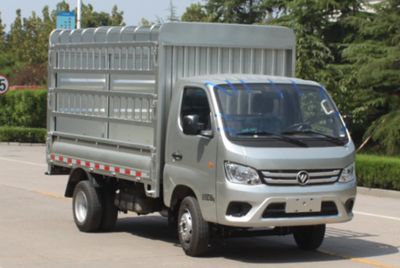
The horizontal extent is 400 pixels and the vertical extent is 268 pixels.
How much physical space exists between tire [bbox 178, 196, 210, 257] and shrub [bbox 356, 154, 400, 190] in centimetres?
1011

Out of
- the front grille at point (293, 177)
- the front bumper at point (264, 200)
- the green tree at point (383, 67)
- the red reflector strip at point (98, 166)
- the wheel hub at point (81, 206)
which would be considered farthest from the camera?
the green tree at point (383, 67)

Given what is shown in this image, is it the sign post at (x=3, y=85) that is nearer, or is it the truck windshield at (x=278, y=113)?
the truck windshield at (x=278, y=113)

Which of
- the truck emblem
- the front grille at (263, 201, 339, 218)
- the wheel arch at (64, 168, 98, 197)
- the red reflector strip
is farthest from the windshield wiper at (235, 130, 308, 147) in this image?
the wheel arch at (64, 168, 98, 197)

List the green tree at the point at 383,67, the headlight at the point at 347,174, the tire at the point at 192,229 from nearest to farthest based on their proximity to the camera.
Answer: the tire at the point at 192,229
the headlight at the point at 347,174
the green tree at the point at 383,67

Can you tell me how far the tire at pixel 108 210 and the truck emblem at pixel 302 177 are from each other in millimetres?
3426

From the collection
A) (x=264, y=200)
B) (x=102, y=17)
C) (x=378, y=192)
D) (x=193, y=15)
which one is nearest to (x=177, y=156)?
(x=264, y=200)

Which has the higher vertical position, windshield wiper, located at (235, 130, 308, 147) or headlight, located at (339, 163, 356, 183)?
windshield wiper, located at (235, 130, 308, 147)

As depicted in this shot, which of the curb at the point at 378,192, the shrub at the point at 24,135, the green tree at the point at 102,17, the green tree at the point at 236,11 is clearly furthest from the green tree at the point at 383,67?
the green tree at the point at 102,17

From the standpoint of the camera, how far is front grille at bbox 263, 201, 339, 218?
10703 millimetres

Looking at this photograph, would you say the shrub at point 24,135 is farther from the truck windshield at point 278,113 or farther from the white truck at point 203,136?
the truck windshield at point 278,113

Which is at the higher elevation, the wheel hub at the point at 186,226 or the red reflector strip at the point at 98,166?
the red reflector strip at the point at 98,166

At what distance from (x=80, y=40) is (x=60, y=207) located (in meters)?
3.66

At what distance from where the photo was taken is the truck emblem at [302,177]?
1083 centimetres

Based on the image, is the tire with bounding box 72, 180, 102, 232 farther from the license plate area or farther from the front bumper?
the license plate area
